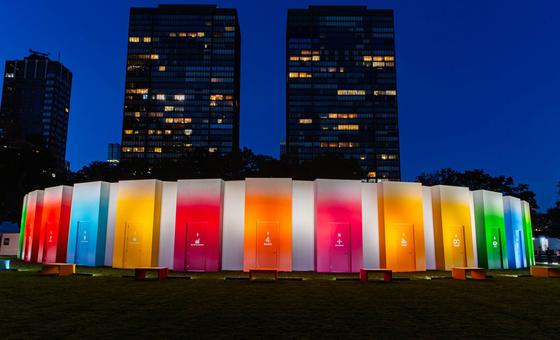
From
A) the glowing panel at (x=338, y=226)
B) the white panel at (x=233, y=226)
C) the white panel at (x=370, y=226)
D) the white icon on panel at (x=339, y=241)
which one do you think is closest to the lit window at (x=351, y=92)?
the white panel at (x=370, y=226)

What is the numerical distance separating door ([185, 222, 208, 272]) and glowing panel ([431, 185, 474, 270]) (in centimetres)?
1126

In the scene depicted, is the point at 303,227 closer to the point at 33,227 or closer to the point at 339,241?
the point at 339,241

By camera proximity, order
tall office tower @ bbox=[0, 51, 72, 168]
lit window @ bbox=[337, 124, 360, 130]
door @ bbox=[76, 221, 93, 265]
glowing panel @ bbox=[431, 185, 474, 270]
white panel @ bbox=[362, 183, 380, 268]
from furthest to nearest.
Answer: tall office tower @ bbox=[0, 51, 72, 168] → lit window @ bbox=[337, 124, 360, 130] → door @ bbox=[76, 221, 93, 265] → glowing panel @ bbox=[431, 185, 474, 270] → white panel @ bbox=[362, 183, 380, 268]

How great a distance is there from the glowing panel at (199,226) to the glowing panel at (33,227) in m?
10.7

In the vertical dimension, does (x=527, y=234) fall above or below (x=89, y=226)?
below

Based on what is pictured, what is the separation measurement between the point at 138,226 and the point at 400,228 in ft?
39.8

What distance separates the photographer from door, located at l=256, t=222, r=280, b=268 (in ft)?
58.1

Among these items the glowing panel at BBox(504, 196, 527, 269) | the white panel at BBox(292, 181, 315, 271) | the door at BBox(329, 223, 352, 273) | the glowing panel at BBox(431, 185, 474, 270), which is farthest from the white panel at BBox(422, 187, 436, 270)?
the white panel at BBox(292, 181, 315, 271)


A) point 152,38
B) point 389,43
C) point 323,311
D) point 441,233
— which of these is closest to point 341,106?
point 389,43

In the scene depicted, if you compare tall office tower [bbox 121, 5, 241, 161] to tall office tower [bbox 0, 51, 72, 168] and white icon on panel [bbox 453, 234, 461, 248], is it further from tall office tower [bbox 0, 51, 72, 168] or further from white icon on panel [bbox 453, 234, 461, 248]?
white icon on panel [bbox 453, 234, 461, 248]

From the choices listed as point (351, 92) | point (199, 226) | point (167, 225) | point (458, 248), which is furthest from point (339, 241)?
point (351, 92)

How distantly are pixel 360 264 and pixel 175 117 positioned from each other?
115573 millimetres

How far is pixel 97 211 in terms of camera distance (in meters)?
19.8

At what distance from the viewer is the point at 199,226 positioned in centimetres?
1800
